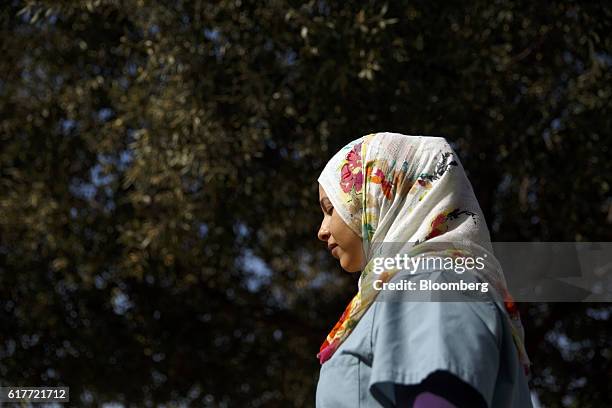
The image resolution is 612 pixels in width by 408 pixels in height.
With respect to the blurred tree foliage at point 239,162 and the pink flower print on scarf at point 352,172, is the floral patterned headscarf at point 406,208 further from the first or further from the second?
the blurred tree foliage at point 239,162

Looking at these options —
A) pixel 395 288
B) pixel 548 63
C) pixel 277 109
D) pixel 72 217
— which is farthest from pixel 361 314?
pixel 72 217

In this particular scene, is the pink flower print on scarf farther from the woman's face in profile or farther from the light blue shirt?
the light blue shirt

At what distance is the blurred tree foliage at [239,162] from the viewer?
667cm

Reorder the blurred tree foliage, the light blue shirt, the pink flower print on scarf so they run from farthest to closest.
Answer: the blurred tree foliage → the pink flower print on scarf → the light blue shirt

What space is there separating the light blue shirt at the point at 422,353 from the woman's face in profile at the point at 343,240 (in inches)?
12.5

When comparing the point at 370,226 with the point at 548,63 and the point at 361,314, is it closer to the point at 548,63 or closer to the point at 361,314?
the point at 361,314

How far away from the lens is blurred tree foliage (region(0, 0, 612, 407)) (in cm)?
667

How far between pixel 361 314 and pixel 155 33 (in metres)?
5.27

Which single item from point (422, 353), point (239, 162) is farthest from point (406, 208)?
point (239, 162)

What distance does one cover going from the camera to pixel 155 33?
23.1ft

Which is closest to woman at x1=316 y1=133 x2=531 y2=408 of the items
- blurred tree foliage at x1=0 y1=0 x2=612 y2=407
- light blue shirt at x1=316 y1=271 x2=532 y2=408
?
light blue shirt at x1=316 y1=271 x2=532 y2=408

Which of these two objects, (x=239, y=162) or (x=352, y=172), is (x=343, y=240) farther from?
(x=239, y=162)

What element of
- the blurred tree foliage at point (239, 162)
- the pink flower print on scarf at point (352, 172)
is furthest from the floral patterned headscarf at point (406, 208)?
the blurred tree foliage at point (239, 162)

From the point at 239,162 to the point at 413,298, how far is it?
486 centimetres
